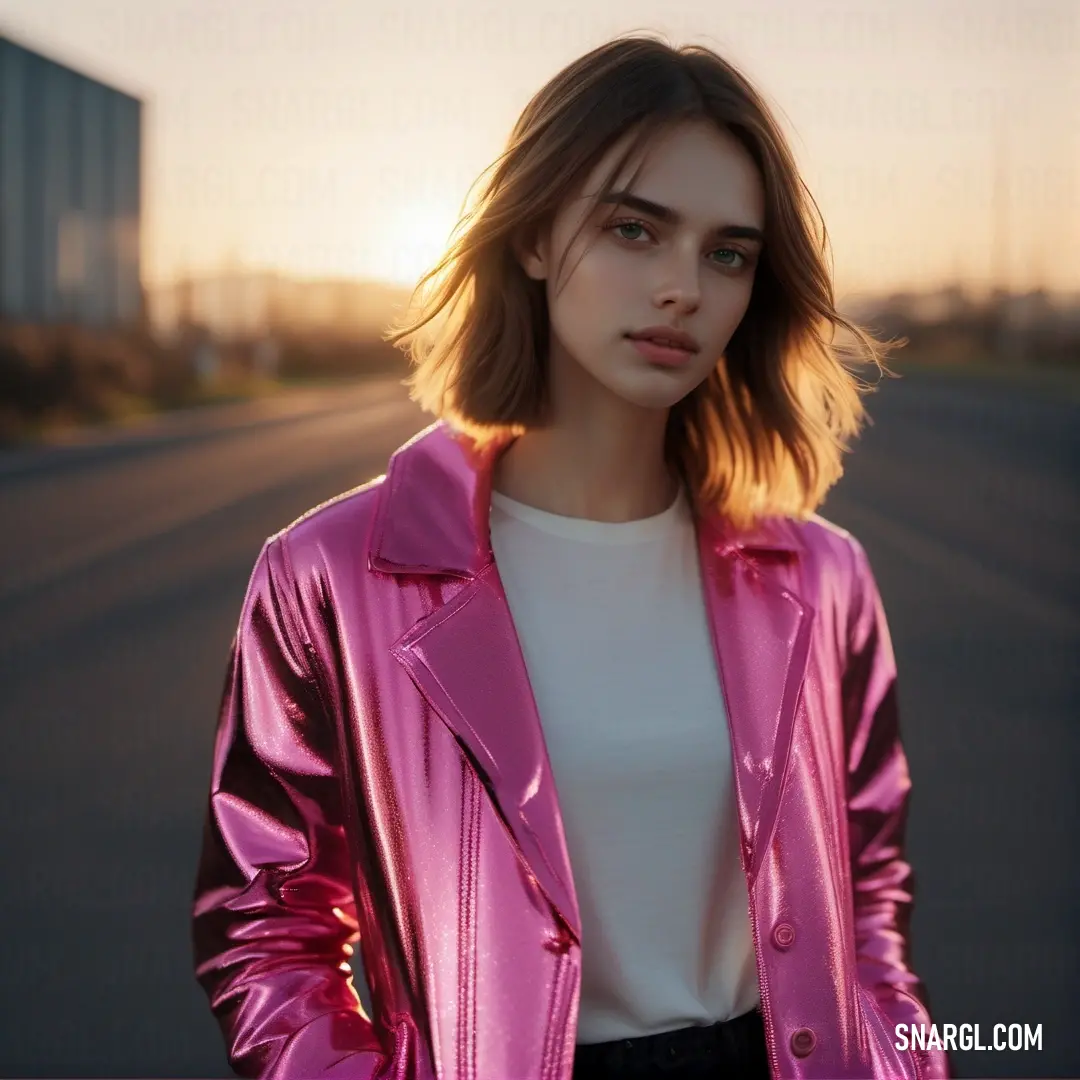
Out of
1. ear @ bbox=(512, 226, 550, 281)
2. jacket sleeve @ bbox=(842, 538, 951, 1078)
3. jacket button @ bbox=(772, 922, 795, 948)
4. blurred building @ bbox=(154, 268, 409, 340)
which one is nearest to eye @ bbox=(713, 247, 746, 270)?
ear @ bbox=(512, 226, 550, 281)

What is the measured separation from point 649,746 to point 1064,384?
9.42 ft

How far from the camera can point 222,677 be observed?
167 inches

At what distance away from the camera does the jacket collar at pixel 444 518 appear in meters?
1.33

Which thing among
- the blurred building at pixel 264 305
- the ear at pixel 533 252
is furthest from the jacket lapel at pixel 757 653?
the blurred building at pixel 264 305

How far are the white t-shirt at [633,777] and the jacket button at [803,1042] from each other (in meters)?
0.06

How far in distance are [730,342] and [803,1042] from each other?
0.81m

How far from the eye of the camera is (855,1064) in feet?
4.44

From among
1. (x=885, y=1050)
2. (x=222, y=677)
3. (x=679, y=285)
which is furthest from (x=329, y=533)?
(x=222, y=677)

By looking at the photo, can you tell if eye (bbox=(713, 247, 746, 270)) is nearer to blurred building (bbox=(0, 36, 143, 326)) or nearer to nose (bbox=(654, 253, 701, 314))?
nose (bbox=(654, 253, 701, 314))

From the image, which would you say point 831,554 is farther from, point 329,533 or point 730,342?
point 329,533

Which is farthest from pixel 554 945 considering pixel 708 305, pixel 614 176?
pixel 614 176

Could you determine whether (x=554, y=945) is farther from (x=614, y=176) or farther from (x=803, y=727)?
(x=614, y=176)

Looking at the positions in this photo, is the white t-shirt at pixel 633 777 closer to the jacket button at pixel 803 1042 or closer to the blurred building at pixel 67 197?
the jacket button at pixel 803 1042

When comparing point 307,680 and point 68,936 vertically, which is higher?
point 307,680
